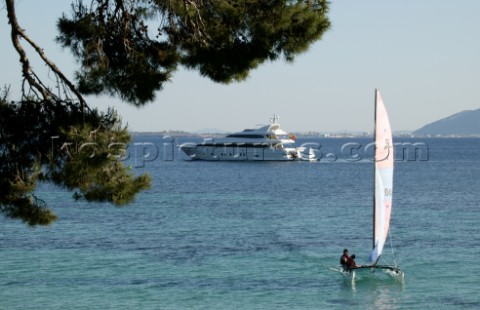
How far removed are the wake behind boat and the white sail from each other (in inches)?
3172

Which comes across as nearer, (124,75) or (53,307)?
(124,75)

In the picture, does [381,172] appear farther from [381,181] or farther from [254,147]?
[254,147]

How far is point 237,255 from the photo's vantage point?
30.0m

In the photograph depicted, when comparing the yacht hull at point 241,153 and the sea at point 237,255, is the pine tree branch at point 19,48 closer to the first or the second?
the sea at point 237,255

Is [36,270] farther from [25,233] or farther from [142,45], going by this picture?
[142,45]

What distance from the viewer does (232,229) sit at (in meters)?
38.0

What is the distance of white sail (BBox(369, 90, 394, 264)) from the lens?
942 inches

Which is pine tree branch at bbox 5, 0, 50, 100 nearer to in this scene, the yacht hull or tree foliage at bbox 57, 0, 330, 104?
tree foliage at bbox 57, 0, 330, 104

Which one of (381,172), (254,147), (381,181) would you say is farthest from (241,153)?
(381,172)

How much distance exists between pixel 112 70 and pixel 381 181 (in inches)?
541

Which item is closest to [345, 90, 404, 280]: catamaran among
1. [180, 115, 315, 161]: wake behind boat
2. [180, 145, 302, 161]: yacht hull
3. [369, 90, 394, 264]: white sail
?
[369, 90, 394, 264]: white sail

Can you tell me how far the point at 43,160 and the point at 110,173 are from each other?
3.20 ft

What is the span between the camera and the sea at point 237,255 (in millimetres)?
23000

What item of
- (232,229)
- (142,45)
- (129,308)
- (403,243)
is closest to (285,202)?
(232,229)
